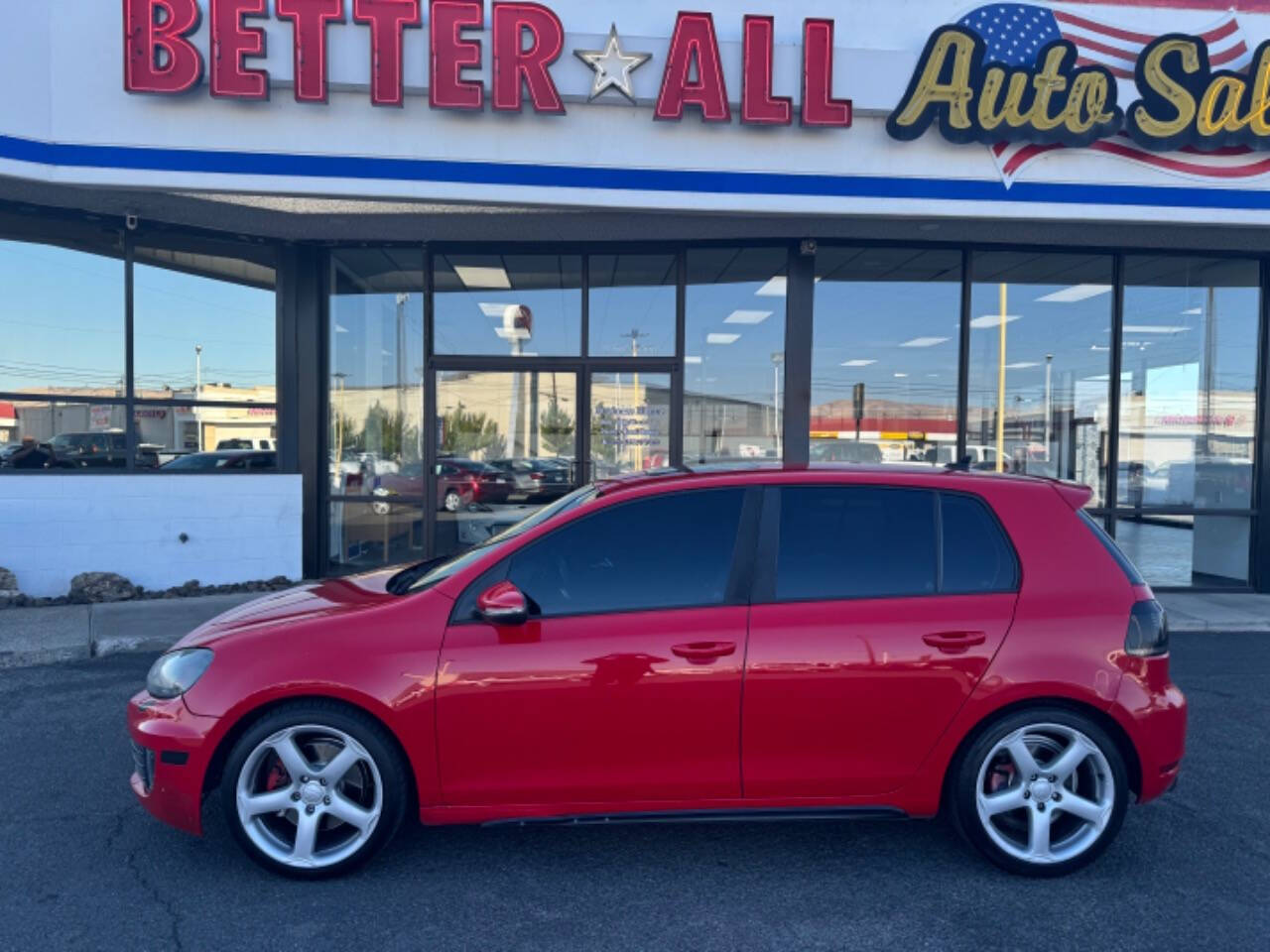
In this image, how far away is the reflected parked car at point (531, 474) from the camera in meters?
10.4

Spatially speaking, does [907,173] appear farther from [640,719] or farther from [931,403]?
[640,719]

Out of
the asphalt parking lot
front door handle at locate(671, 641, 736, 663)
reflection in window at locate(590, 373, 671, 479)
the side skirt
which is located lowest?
the asphalt parking lot

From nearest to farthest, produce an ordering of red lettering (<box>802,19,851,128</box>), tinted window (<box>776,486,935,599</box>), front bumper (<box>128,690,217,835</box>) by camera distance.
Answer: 1. front bumper (<box>128,690,217,835</box>)
2. tinted window (<box>776,486,935,599</box>)
3. red lettering (<box>802,19,851,128</box>)

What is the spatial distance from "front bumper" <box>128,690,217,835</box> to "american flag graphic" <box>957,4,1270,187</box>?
26.0 feet

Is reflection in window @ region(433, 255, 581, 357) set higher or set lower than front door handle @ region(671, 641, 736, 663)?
higher

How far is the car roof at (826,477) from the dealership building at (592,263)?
2.48 m

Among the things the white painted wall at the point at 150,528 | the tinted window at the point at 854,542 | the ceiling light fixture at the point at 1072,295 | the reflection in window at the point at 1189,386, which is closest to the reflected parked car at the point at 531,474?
the white painted wall at the point at 150,528

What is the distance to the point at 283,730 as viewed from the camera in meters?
3.56

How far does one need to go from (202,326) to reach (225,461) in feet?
4.78

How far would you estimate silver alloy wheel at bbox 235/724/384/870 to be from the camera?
3562mm

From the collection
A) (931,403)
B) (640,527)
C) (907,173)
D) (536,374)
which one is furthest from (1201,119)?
(640,527)

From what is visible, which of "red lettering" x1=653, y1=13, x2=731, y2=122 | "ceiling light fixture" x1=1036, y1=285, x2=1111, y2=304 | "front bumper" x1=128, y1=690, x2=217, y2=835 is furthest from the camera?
"ceiling light fixture" x1=1036, y1=285, x2=1111, y2=304

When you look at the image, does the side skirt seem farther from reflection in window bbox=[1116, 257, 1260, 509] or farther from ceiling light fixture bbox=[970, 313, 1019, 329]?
reflection in window bbox=[1116, 257, 1260, 509]

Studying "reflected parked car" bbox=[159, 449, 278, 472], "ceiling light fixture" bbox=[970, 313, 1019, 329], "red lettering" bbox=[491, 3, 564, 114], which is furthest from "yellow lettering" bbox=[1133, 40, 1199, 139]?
"reflected parked car" bbox=[159, 449, 278, 472]
